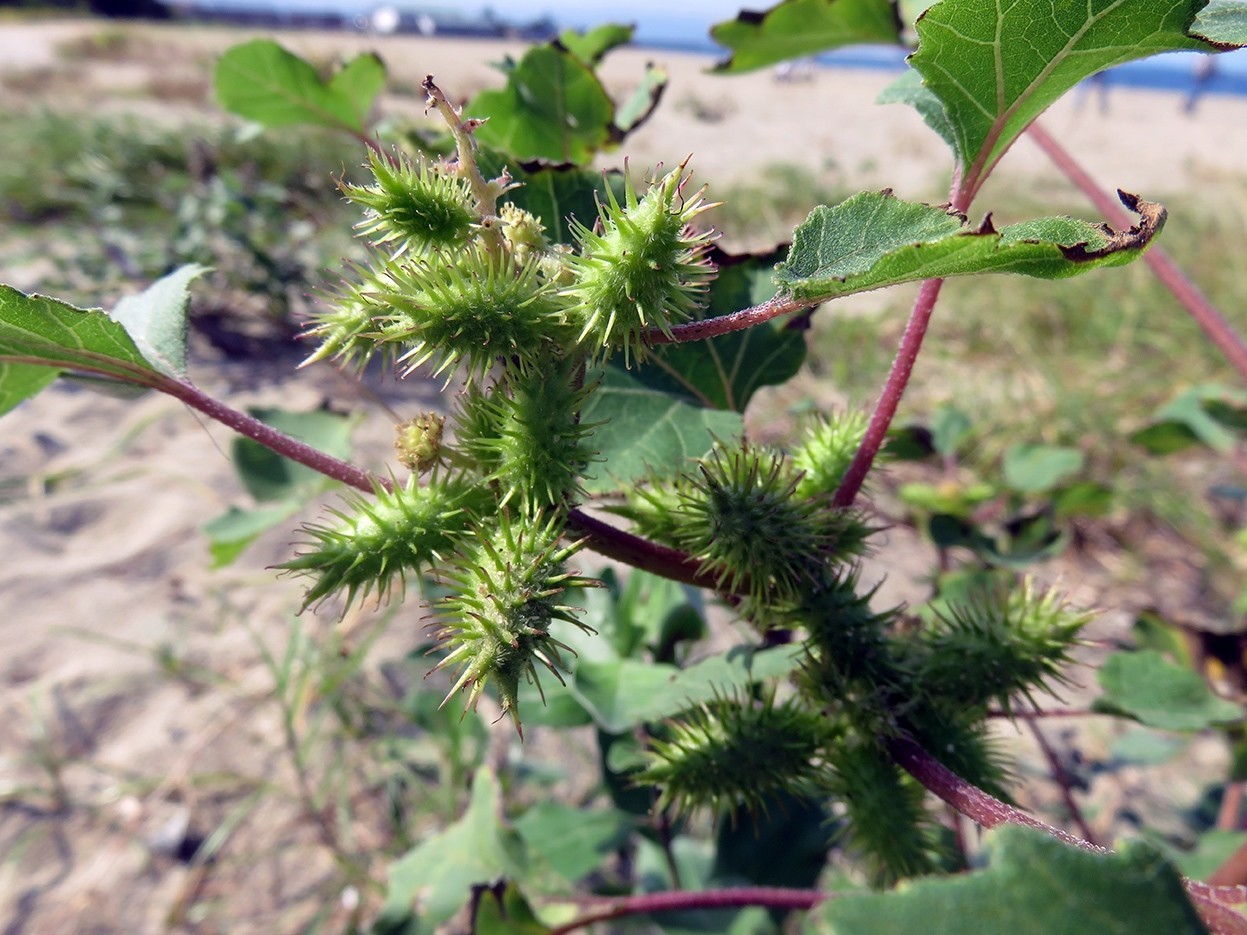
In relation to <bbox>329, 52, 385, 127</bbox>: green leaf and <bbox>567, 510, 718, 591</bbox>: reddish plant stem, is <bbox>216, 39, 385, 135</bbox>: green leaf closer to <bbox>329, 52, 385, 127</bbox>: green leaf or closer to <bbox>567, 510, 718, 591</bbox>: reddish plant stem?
<bbox>329, 52, 385, 127</bbox>: green leaf

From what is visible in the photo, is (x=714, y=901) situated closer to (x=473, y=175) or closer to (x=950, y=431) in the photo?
(x=473, y=175)

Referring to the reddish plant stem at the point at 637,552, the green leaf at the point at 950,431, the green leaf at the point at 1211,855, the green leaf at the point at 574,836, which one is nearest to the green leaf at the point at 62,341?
the reddish plant stem at the point at 637,552

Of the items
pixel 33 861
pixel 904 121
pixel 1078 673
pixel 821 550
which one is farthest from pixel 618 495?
pixel 904 121

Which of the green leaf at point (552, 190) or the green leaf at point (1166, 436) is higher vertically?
the green leaf at point (552, 190)

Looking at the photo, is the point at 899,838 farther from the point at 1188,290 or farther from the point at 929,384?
the point at 929,384

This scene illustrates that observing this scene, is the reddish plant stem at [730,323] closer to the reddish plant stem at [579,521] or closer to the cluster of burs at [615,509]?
the cluster of burs at [615,509]
